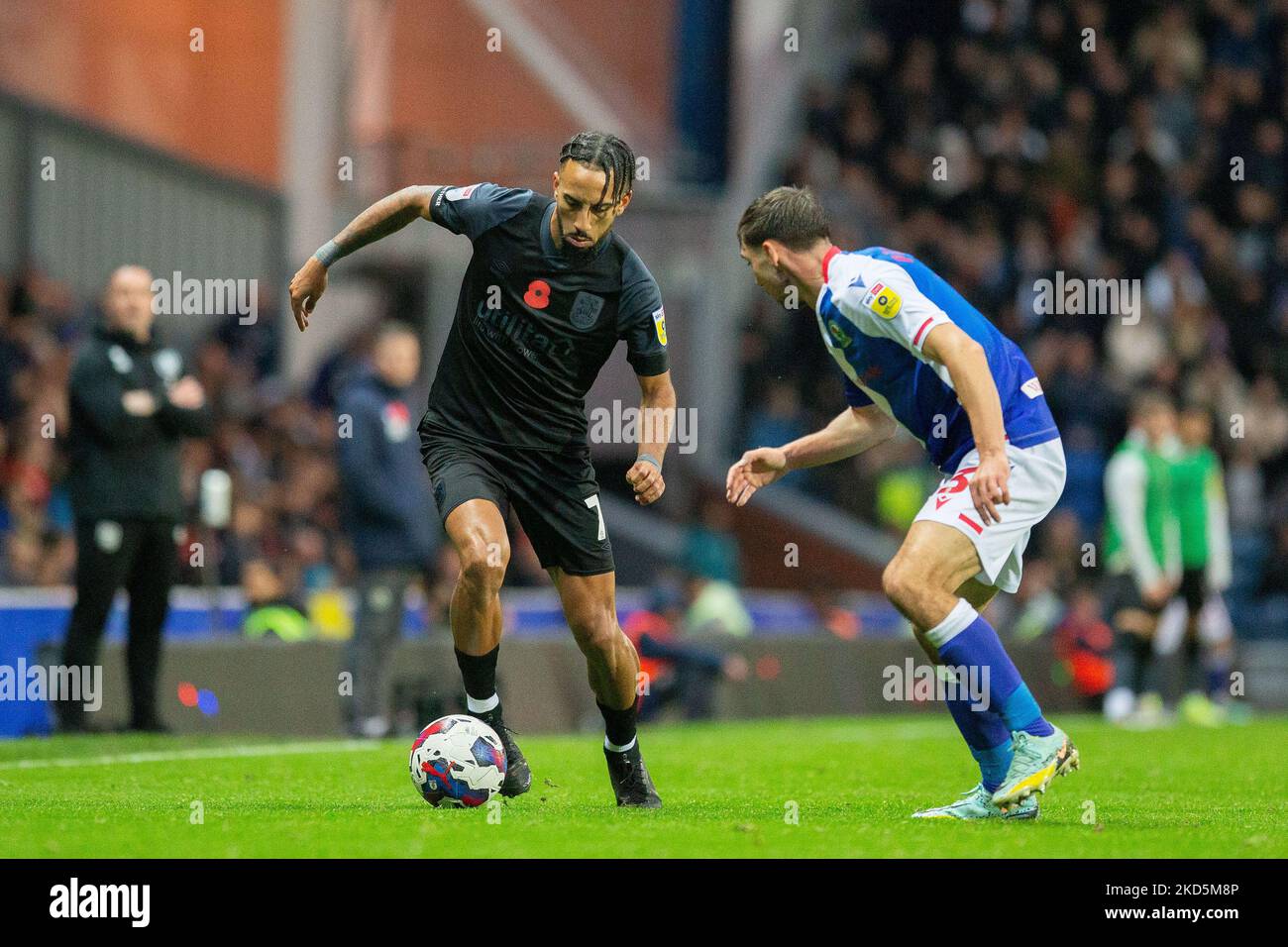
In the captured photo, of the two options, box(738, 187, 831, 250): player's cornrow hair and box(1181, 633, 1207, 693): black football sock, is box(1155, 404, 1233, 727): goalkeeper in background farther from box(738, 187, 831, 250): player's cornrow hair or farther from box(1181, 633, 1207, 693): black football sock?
box(738, 187, 831, 250): player's cornrow hair

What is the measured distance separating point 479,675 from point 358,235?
5.66ft

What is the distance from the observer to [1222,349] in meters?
21.1

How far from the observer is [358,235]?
7594 millimetres

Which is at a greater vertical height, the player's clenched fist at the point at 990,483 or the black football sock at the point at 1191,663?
the player's clenched fist at the point at 990,483

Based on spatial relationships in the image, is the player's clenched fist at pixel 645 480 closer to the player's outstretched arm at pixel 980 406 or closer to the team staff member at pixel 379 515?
the player's outstretched arm at pixel 980 406

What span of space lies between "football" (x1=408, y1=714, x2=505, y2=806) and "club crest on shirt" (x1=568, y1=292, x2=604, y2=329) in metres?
1.58

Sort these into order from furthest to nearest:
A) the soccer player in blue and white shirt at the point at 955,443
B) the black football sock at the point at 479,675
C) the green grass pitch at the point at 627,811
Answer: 1. the black football sock at the point at 479,675
2. the soccer player in blue and white shirt at the point at 955,443
3. the green grass pitch at the point at 627,811

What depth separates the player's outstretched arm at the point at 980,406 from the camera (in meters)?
6.82

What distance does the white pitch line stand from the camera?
942 cm

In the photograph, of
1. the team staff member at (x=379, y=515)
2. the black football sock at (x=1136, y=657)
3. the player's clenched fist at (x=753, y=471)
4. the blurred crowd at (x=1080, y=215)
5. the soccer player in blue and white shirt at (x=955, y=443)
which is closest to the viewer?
the soccer player in blue and white shirt at (x=955, y=443)
